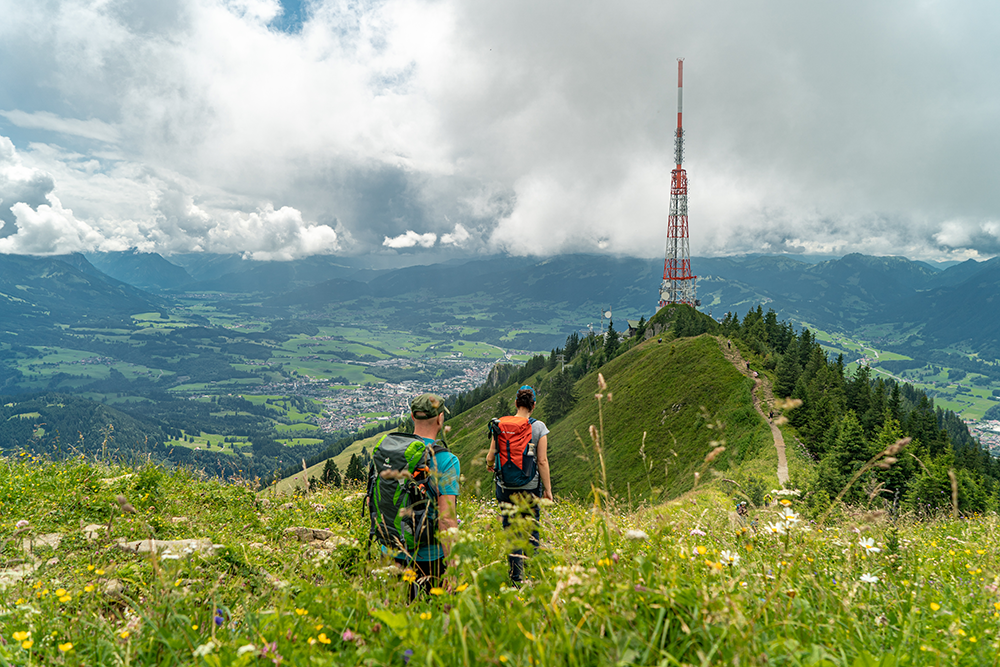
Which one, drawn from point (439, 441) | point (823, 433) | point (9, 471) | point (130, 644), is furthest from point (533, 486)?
point (823, 433)

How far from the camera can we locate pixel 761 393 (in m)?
45.2

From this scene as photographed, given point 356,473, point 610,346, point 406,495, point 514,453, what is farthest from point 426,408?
point 610,346

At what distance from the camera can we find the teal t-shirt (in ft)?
13.6

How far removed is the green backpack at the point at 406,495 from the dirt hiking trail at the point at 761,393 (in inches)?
704

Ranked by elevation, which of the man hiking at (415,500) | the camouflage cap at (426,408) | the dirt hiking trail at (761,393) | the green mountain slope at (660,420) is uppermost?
the camouflage cap at (426,408)

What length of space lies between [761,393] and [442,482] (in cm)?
4897

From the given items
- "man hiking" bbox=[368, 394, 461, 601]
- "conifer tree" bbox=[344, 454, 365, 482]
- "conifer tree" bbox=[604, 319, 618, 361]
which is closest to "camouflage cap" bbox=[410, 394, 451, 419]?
"man hiking" bbox=[368, 394, 461, 601]

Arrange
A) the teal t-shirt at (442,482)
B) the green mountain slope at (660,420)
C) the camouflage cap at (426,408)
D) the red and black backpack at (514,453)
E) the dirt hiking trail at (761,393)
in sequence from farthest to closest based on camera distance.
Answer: the green mountain slope at (660,420) < the dirt hiking trail at (761,393) < the red and black backpack at (514,453) < the camouflage cap at (426,408) < the teal t-shirt at (442,482)

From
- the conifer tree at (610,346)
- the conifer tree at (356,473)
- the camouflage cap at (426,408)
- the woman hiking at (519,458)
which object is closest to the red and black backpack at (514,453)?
the woman hiking at (519,458)

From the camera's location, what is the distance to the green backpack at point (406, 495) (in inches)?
170

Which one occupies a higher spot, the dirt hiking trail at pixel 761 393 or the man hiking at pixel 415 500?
the man hiking at pixel 415 500

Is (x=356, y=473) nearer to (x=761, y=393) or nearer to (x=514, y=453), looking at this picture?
(x=514, y=453)

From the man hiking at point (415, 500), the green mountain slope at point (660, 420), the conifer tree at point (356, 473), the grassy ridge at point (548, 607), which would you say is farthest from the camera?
the green mountain slope at point (660, 420)

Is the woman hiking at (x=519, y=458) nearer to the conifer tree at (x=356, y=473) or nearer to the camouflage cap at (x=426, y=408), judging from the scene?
the camouflage cap at (x=426, y=408)
